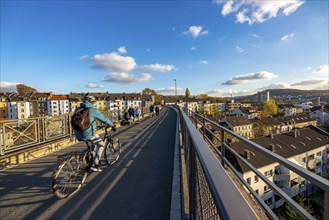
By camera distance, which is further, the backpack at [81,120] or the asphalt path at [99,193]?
the backpack at [81,120]

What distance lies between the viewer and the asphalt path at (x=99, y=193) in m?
3.35

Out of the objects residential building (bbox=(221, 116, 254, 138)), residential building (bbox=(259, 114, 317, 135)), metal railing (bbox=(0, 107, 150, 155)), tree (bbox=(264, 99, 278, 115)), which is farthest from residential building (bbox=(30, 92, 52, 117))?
tree (bbox=(264, 99, 278, 115))

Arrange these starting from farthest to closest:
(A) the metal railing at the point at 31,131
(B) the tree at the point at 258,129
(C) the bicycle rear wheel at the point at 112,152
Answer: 1. (B) the tree at the point at 258,129
2. (A) the metal railing at the point at 31,131
3. (C) the bicycle rear wheel at the point at 112,152

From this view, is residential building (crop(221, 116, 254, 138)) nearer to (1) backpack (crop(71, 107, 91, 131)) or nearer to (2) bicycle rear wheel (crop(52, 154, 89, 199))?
(2) bicycle rear wheel (crop(52, 154, 89, 199))

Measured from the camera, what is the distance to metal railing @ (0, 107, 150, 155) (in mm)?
6383

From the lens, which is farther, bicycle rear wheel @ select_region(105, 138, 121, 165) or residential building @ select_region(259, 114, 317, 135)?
residential building @ select_region(259, 114, 317, 135)

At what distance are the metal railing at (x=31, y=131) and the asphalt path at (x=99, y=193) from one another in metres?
1.07

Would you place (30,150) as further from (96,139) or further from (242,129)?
(242,129)

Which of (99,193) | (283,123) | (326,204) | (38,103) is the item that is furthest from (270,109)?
(326,204)

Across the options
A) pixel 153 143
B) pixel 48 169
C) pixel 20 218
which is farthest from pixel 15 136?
pixel 153 143

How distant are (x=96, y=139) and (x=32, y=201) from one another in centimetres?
170

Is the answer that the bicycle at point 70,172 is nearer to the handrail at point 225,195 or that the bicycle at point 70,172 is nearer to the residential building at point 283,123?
the handrail at point 225,195

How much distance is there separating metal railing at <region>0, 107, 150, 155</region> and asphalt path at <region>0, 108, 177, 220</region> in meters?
1.07

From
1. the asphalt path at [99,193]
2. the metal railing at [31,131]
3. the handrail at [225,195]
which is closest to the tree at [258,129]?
the metal railing at [31,131]
